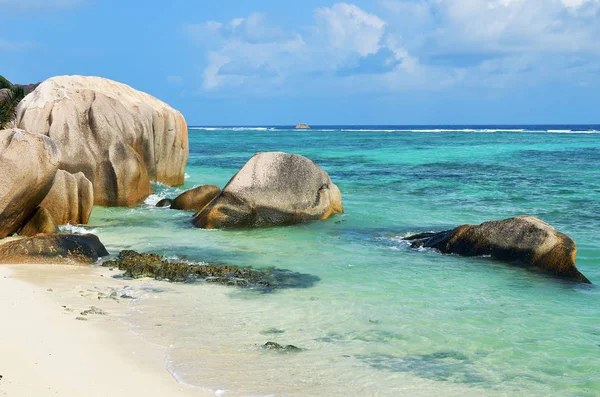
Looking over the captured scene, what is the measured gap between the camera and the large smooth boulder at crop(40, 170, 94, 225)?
1541cm

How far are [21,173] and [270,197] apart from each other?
19.3ft

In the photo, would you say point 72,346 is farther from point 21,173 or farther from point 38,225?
point 38,225

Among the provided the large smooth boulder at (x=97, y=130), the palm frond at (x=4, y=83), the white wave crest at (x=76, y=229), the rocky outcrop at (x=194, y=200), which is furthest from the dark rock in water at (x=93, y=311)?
the palm frond at (x=4, y=83)

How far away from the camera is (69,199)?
15703 millimetres

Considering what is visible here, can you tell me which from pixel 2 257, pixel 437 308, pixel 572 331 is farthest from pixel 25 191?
pixel 572 331

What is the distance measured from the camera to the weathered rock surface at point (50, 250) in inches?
450

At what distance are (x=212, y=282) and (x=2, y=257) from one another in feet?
12.4

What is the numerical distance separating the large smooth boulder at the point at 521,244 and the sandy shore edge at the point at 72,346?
21.7 feet

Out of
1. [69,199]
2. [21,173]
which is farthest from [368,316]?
[69,199]

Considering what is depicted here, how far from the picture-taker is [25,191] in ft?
42.8

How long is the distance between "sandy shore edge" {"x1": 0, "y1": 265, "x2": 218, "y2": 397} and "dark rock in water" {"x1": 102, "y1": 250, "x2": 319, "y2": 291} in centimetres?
97

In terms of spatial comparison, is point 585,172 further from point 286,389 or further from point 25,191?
point 286,389

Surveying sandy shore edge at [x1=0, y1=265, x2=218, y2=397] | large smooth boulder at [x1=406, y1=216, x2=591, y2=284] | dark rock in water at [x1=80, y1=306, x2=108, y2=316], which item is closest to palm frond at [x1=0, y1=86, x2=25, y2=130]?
sandy shore edge at [x1=0, y1=265, x2=218, y2=397]

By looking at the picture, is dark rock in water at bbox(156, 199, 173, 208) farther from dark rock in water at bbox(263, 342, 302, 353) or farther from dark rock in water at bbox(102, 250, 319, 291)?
dark rock in water at bbox(263, 342, 302, 353)
